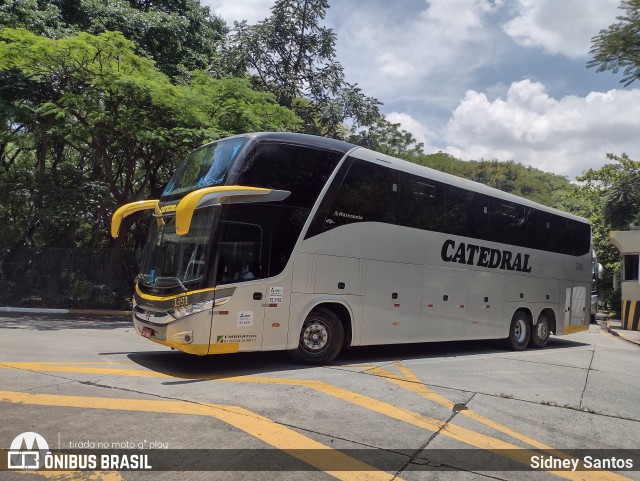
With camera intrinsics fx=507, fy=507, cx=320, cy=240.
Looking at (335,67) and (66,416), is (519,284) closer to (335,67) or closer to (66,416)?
(66,416)

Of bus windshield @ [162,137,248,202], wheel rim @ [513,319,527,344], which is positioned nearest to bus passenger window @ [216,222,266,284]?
bus windshield @ [162,137,248,202]

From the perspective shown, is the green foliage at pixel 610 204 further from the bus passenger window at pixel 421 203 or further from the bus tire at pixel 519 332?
the bus passenger window at pixel 421 203

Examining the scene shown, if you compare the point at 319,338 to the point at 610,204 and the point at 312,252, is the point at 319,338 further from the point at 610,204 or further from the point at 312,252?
the point at 610,204

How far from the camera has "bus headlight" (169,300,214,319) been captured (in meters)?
7.25

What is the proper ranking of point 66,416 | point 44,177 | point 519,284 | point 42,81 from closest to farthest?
1. point 66,416
2. point 519,284
3. point 42,81
4. point 44,177

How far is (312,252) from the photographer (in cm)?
848

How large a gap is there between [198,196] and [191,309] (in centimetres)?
164

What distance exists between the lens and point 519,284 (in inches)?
508

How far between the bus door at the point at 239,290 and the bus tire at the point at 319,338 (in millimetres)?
993

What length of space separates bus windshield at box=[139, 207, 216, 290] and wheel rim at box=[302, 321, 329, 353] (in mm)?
2241

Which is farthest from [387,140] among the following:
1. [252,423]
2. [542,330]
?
[252,423]

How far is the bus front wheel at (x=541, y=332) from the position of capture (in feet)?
45.2

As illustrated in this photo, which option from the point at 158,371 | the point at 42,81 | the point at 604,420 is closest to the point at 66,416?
the point at 158,371

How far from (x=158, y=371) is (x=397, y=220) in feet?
16.6
